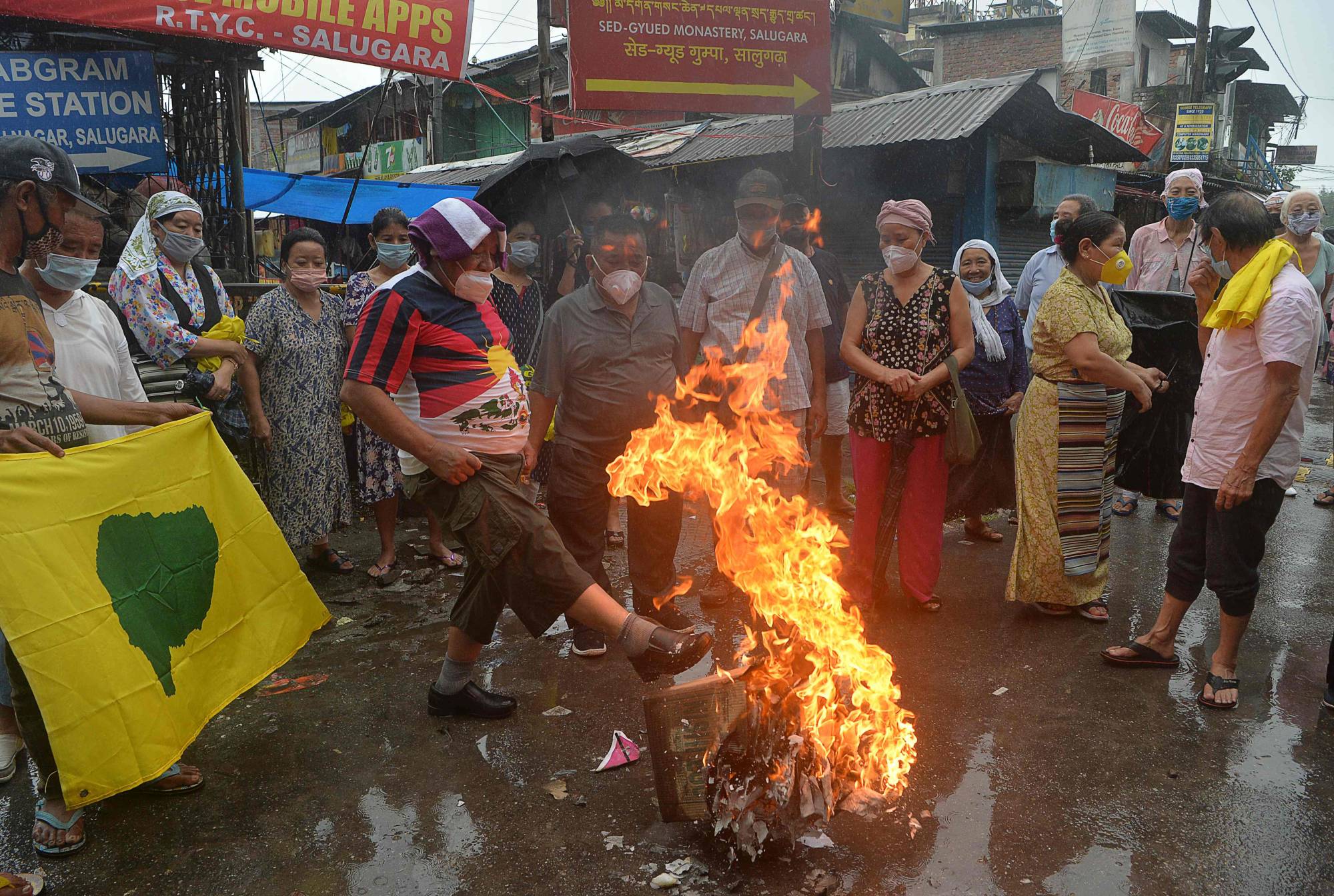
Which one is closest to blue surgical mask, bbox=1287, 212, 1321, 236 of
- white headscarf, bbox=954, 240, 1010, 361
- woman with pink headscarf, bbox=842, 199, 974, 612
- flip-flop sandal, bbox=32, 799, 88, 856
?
white headscarf, bbox=954, 240, 1010, 361

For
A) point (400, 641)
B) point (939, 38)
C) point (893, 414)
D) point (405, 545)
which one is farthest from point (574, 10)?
point (939, 38)

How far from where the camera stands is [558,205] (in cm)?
878

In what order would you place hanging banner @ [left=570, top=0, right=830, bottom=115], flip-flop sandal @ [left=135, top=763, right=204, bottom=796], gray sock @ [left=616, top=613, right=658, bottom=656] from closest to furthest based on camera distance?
gray sock @ [left=616, top=613, right=658, bottom=656] < flip-flop sandal @ [left=135, top=763, right=204, bottom=796] < hanging banner @ [left=570, top=0, right=830, bottom=115]

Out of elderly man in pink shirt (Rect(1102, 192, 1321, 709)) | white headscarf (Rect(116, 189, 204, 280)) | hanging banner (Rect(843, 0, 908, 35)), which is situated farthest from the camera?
hanging banner (Rect(843, 0, 908, 35))

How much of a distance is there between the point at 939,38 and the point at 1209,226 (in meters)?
34.4

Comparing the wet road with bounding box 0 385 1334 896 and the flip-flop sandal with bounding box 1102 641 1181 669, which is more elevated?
the flip-flop sandal with bounding box 1102 641 1181 669

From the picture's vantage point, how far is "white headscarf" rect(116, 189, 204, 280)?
5.12m

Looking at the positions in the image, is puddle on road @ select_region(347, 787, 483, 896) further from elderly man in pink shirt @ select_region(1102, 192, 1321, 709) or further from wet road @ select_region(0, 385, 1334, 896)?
elderly man in pink shirt @ select_region(1102, 192, 1321, 709)

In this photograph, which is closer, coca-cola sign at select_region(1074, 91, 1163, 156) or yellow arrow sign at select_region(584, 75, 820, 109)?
yellow arrow sign at select_region(584, 75, 820, 109)

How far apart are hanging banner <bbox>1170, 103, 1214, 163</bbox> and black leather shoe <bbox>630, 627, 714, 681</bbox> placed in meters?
22.9

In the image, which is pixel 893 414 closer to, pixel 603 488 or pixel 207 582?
pixel 603 488

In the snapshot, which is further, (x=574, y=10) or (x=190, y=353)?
(x=574, y=10)

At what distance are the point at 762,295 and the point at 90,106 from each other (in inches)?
310

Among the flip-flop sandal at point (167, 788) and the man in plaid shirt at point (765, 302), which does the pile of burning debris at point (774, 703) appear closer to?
the man in plaid shirt at point (765, 302)
